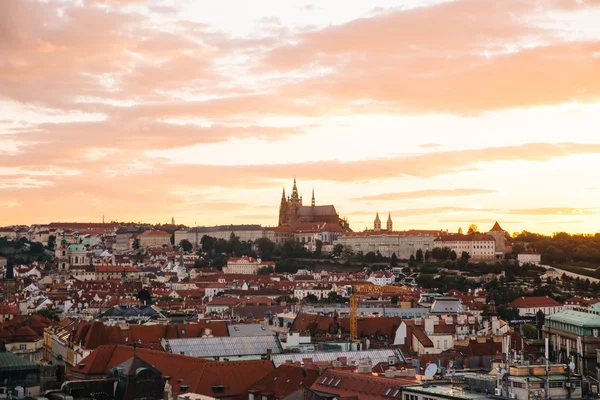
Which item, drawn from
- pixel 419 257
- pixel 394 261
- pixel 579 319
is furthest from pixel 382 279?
pixel 579 319

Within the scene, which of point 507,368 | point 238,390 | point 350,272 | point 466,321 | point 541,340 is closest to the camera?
point 507,368

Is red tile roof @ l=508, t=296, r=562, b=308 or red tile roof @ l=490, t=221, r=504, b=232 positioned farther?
red tile roof @ l=490, t=221, r=504, b=232

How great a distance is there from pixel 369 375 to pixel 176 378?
846 cm

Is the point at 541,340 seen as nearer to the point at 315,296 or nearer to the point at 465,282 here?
the point at 315,296

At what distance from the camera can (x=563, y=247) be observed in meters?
157

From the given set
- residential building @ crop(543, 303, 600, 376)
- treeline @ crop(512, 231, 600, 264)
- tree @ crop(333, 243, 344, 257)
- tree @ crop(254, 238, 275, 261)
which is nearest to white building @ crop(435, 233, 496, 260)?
treeline @ crop(512, 231, 600, 264)

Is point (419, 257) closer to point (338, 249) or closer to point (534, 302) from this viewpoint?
point (338, 249)

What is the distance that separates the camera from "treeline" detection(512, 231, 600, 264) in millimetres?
151250

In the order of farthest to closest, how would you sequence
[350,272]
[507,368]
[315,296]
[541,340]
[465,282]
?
[350,272] < [465,282] < [315,296] < [541,340] < [507,368]

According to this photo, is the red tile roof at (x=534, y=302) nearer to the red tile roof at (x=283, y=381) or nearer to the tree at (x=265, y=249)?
the red tile roof at (x=283, y=381)

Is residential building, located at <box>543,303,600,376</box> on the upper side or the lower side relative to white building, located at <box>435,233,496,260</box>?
lower

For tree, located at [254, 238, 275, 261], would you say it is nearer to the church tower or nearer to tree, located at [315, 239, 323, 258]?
tree, located at [315, 239, 323, 258]

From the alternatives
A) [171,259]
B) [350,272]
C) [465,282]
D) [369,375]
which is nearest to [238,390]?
[369,375]

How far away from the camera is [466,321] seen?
76.4m
